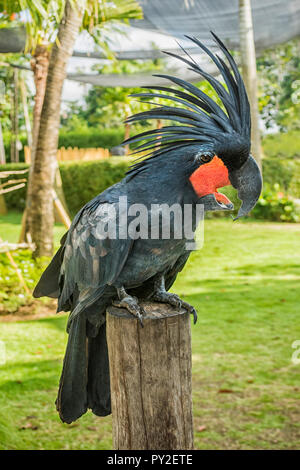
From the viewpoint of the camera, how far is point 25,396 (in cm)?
370

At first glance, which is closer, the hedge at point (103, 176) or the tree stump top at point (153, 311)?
the tree stump top at point (153, 311)

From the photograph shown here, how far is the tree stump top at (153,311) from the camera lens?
168 cm

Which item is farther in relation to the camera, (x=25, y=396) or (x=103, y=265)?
(x=25, y=396)

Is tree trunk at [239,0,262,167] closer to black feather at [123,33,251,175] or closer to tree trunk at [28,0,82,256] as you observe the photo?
tree trunk at [28,0,82,256]

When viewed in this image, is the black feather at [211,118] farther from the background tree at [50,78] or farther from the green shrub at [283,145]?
the green shrub at [283,145]

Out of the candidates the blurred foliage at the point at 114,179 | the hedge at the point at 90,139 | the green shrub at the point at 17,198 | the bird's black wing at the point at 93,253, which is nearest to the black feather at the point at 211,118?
the bird's black wing at the point at 93,253

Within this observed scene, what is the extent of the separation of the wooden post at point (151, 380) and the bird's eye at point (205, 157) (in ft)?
→ 1.71

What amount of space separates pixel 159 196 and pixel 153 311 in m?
0.41

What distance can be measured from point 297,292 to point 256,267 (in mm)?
1239

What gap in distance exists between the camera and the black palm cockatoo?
5.31 ft

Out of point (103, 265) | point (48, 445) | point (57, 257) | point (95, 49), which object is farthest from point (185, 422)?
point (95, 49)

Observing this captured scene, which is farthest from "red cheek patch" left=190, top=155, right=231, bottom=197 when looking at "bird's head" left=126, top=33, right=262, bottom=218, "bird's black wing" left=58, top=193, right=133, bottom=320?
"bird's black wing" left=58, top=193, right=133, bottom=320
